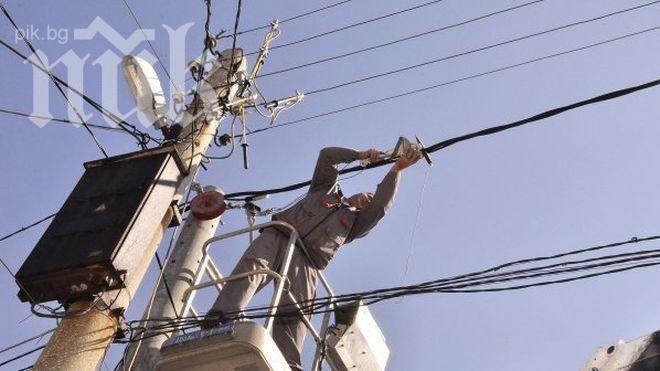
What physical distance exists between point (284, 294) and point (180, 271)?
1.13 meters

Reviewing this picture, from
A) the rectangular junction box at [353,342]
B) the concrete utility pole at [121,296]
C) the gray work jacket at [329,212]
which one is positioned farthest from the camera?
the gray work jacket at [329,212]

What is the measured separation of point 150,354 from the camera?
8.44 m

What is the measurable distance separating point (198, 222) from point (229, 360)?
250cm

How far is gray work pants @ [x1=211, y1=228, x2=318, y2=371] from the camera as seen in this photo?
8297 millimetres

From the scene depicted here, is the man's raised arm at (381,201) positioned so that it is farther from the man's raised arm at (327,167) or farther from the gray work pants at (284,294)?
the gray work pants at (284,294)

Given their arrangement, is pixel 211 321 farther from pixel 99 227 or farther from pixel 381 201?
pixel 381 201

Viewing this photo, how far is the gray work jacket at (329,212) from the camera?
30.1 ft

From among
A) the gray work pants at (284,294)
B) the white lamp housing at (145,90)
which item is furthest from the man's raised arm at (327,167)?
the white lamp housing at (145,90)

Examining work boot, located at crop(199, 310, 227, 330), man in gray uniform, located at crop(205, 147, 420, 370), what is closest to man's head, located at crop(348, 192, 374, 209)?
man in gray uniform, located at crop(205, 147, 420, 370)

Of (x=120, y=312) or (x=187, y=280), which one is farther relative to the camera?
(x=187, y=280)

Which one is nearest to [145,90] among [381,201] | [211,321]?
[381,201]

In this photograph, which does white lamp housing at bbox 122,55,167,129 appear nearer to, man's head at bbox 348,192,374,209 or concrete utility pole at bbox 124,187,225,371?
concrete utility pole at bbox 124,187,225,371

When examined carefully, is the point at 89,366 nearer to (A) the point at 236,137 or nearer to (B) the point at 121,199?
(B) the point at 121,199

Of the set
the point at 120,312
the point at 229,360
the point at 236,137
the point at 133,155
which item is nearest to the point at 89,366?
the point at 120,312
